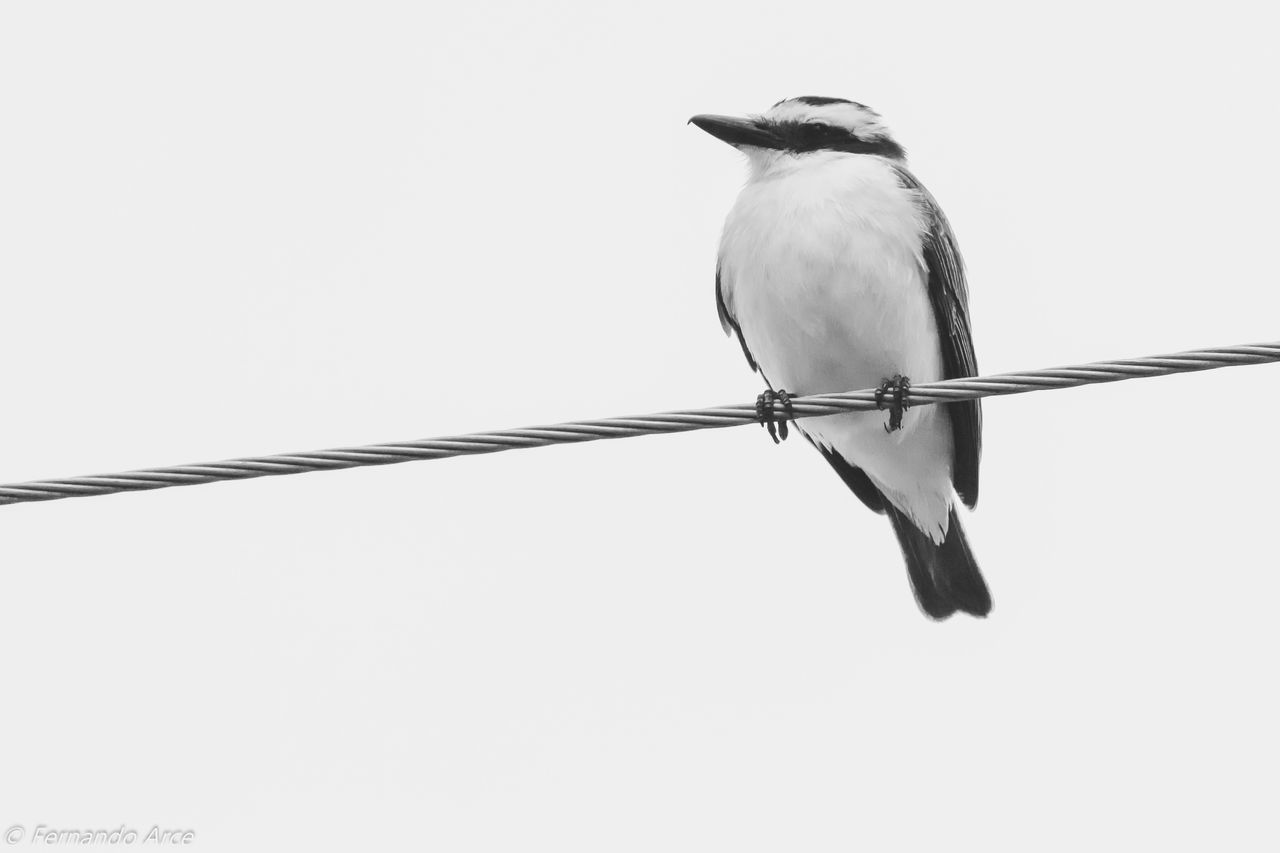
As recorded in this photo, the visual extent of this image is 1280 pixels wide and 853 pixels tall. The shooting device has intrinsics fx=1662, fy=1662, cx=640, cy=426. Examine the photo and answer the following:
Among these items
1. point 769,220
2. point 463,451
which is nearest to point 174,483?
point 463,451

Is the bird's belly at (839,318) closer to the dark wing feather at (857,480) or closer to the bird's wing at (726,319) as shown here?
the bird's wing at (726,319)

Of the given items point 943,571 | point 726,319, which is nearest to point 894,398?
point 726,319

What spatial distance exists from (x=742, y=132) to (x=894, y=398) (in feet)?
7.74

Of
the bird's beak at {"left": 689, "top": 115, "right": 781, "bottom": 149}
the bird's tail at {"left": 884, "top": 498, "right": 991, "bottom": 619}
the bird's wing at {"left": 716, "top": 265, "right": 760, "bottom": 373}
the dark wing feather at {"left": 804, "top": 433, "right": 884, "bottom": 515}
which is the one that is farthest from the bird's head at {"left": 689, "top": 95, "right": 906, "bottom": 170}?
the bird's tail at {"left": 884, "top": 498, "right": 991, "bottom": 619}

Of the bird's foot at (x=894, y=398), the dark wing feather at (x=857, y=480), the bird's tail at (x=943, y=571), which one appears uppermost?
the bird's foot at (x=894, y=398)

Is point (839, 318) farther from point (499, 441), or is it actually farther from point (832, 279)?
point (499, 441)

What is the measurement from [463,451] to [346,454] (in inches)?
13.4

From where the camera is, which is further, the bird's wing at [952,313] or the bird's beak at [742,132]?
the bird's beak at [742,132]

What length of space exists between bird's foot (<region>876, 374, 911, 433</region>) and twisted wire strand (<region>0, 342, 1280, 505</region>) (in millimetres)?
621

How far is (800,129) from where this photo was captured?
762 centimetres

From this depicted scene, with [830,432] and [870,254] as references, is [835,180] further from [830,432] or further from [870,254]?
[830,432]

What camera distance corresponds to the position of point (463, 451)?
4770 mm

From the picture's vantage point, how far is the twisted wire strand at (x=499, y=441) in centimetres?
465

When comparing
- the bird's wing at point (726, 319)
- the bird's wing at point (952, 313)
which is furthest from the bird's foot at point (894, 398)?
the bird's wing at point (726, 319)
